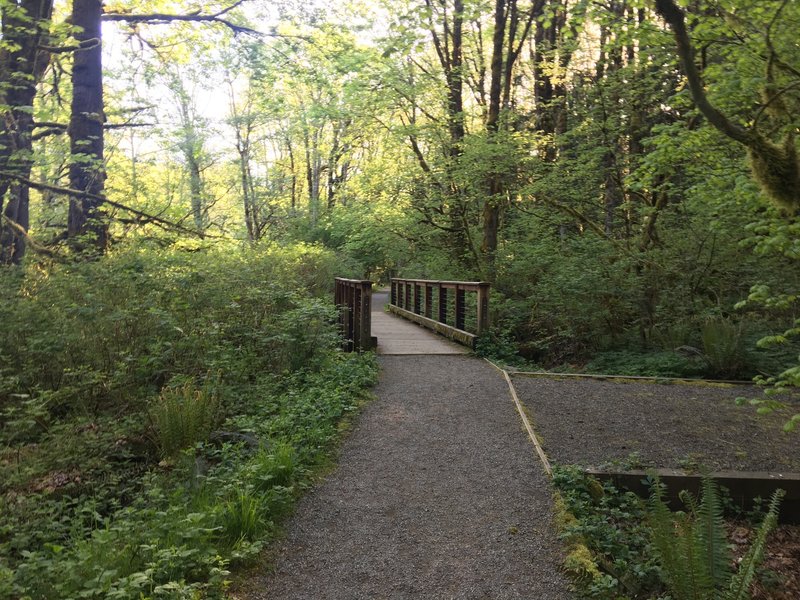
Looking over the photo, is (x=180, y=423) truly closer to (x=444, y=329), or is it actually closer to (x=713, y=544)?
(x=713, y=544)

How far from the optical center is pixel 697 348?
29.4 ft

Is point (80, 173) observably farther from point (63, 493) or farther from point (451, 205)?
point (451, 205)

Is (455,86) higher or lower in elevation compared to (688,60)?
higher

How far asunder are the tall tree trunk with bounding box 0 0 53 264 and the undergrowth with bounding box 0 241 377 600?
123 cm

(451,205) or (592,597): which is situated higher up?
(451,205)

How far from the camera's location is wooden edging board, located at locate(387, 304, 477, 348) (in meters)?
10.0

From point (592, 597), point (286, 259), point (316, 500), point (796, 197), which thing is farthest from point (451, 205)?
point (592, 597)

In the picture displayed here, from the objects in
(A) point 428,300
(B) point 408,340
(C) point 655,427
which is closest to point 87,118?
(B) point 408,340

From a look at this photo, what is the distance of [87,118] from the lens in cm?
882

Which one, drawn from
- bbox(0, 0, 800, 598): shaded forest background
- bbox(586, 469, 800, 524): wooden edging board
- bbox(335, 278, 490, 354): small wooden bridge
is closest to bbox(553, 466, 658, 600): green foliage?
bbox(586, 469, 800, 524): wooden edging board

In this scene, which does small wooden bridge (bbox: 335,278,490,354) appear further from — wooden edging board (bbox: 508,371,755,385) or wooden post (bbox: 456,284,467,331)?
wooden edging board (bbox: 508,371,755,385)

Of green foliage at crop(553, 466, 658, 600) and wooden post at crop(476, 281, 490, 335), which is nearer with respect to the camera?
green foliage at crop(553, 466, 658, 600)

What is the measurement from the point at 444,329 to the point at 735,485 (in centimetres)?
756

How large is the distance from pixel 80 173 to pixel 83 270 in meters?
2.51
